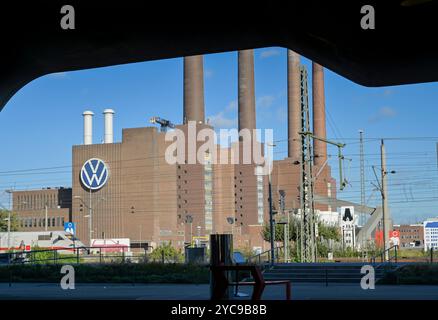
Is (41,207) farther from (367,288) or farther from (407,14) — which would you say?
(407,14)

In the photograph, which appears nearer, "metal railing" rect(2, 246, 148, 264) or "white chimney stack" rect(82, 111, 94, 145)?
"metal railing" rect(2, 246, 148, 264)

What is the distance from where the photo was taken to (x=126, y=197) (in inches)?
5054

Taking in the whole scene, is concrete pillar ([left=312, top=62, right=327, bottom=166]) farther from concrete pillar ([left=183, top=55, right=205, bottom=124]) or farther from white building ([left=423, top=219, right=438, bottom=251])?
white building ([left=423, top=219, right=438, bottom=251])

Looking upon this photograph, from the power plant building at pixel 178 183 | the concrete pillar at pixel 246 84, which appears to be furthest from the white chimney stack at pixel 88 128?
the concrete pillar at pixel 246 84

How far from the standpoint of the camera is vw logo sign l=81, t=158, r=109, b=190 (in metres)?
131

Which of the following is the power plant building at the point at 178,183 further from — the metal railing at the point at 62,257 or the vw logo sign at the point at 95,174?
the metal railing at the point at 62,257

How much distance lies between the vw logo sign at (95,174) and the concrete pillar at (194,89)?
22.6m

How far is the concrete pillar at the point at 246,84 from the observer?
113625 millimetres

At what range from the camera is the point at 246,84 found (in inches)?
4508

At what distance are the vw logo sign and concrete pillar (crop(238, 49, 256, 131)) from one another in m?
31.5

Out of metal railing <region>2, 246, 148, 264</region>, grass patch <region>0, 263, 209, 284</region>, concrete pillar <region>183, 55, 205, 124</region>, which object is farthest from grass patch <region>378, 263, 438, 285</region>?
concrete pillar <region>183, 55, 205, 124</region>

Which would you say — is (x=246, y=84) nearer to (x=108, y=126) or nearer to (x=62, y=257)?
(x=108, y=126)
